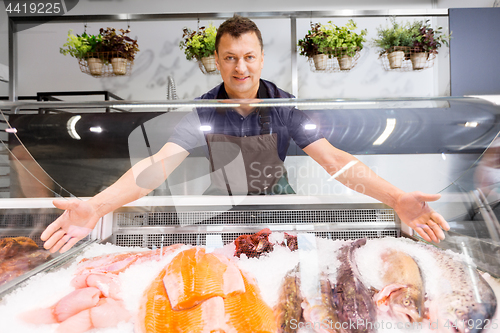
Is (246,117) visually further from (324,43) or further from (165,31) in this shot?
(165,31)

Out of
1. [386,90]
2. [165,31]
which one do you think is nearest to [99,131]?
[165,31]

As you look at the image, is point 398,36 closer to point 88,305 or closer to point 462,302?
point 462,302

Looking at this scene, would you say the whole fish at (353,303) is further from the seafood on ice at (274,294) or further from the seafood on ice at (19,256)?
the seafood on ice at (19,256)

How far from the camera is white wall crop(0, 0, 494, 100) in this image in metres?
3.80

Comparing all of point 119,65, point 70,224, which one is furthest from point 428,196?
point 119,65

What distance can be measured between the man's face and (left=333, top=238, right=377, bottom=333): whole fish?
2.73 feet

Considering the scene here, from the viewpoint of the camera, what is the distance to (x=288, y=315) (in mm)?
859

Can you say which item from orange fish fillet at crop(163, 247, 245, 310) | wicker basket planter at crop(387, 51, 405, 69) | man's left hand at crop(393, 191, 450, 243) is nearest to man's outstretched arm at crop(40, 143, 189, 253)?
orange fish fillet at crop(163, 247, 245, 310)

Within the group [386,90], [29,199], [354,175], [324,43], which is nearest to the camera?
[354,175]

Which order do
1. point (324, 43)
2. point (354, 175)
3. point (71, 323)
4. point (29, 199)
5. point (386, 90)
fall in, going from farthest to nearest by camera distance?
point (386, 90) → point (324, 43) → point (29, 199) → point (354, 175) → point (71, 323)

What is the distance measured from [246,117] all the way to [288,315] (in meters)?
0.62

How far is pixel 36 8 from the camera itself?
3.16 m

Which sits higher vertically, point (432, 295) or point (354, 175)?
point (354, 175)

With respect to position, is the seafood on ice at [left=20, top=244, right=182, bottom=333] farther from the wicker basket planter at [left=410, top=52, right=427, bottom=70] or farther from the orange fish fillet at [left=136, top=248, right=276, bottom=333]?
the wicker basket planter at [left=410, top=52, right=427, bottom=70]
